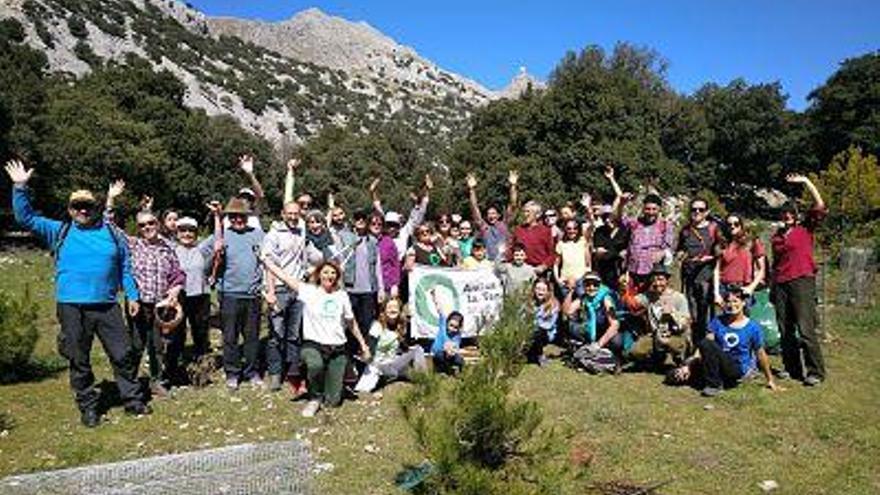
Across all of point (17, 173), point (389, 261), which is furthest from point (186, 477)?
point (389, 261)

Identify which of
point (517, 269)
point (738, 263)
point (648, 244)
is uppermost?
point (648, 244)

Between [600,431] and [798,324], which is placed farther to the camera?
[798,324]

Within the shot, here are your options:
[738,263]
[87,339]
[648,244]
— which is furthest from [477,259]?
[87,339]

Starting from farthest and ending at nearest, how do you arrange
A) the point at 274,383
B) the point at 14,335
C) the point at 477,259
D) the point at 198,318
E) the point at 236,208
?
the point at 477,259
the point at 14,335
the point at 198,318
the point at 274,383
the point at 236,208

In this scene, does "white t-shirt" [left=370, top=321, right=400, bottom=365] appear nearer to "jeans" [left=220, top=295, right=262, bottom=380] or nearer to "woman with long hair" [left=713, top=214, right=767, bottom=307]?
"jeans" [left=220, top=295, right=262, bottom=380]

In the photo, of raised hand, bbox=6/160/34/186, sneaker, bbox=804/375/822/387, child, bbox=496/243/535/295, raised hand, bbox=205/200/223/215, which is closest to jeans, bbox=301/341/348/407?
raised hand, bbox=205/200/223/215

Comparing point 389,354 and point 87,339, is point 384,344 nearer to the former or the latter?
point 389,354

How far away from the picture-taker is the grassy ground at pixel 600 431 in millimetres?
6969

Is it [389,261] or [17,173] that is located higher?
[17,173]

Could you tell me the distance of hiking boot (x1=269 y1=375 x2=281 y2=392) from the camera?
959cm

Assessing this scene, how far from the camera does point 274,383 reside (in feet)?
31.6

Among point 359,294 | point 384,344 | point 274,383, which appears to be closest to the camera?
point 274,383

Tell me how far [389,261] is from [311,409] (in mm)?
2955

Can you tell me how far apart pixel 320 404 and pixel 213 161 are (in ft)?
143
